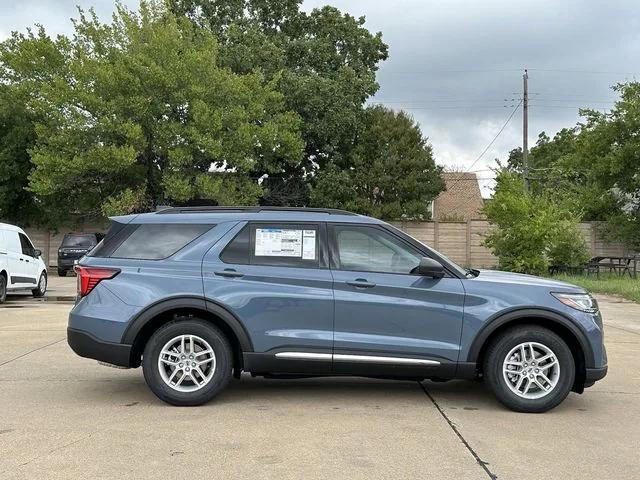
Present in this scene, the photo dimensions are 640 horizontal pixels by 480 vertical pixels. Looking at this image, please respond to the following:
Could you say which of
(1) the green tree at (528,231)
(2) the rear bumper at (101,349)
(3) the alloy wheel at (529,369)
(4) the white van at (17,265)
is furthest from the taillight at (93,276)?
(1) the green tree at (528,231)

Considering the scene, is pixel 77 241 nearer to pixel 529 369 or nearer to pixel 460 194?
pixel 529 369

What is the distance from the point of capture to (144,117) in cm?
2409

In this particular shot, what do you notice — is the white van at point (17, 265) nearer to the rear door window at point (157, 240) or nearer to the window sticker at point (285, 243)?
the rear door window at point (157, 240)

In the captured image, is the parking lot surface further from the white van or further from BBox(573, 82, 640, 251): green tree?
BBox(573, 82, 640, 251): green tree

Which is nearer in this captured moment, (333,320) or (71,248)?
(333,320)

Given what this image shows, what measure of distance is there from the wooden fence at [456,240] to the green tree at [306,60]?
5438 mm

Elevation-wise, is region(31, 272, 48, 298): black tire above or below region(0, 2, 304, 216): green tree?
below

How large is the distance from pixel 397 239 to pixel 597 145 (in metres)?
24.1

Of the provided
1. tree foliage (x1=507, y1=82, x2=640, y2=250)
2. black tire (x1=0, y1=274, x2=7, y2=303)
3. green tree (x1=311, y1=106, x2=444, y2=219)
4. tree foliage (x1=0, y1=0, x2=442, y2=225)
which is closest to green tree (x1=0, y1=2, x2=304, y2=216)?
tree foliage (x1=0, y1=0, x2=442, y2=225)

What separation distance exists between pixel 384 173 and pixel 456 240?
16.2 ft

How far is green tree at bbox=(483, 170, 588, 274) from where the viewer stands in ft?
70.5

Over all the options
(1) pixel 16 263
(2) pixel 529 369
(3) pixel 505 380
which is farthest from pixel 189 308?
(1) pixel 16 263

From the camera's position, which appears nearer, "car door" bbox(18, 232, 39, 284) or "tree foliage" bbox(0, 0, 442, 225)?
"car door" bbox(18, 232, 39, 284)

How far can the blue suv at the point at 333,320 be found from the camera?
5.49 metres
